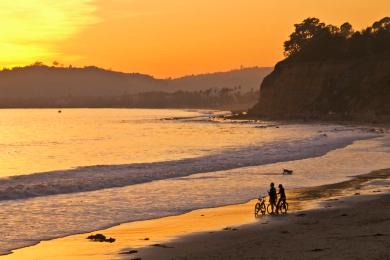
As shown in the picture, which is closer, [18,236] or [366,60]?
[18,236]

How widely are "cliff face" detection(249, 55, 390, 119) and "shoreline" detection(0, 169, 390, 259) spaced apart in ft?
383

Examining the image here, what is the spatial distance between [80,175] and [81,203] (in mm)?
14865

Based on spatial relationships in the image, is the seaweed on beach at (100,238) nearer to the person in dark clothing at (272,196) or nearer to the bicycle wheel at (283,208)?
the person in dark clothing at (272,196)

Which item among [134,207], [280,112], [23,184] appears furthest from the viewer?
[280,112]

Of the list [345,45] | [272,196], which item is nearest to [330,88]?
[345,45]

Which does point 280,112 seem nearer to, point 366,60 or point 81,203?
point 366,60

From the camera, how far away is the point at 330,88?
163 m

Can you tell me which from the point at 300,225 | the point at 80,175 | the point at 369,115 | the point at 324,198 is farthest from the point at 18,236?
the point at 369,115

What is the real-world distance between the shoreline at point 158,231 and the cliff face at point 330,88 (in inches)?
4594

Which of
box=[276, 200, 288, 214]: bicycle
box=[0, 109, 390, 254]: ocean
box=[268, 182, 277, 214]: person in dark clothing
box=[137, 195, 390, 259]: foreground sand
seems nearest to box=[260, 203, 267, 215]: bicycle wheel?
box=[268, 182, 277, 214]: person in dark clothing

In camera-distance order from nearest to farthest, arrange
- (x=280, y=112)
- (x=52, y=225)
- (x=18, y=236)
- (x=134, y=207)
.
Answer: (x=18, y=236) < (x=52, y=225) < (x=134, y=207) < (x=280, y=112)

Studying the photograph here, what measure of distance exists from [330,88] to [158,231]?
143m

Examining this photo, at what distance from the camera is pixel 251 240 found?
875 inches

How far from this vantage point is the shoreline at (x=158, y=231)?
21188 mm
